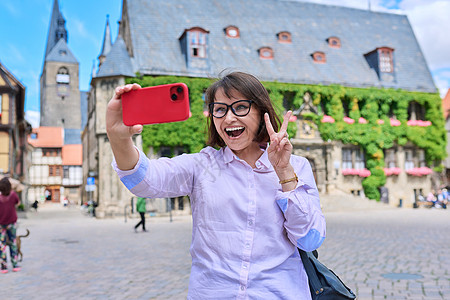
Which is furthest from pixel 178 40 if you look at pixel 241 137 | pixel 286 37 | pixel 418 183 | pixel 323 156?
pixel 241 137

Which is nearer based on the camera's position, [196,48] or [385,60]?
[196,48]

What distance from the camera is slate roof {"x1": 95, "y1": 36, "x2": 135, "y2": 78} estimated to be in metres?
24.9

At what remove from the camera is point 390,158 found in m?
29.9

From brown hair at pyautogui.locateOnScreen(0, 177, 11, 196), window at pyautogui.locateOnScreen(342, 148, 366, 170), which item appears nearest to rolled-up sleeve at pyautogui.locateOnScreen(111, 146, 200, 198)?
brown hair at pyautogui.locateOnScreen(0, 177, 11, 196)

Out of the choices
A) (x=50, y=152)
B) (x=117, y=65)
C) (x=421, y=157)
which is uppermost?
(x=117, y=65)

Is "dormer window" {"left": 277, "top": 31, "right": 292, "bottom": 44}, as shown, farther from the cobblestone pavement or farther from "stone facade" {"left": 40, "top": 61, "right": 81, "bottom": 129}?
"stone facade" {"left": 40, "top": 61, "right": 81, "bottom": 129}

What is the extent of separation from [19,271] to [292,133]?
21.1 m

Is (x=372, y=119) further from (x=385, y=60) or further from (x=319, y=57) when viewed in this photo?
(x=319, y=57)

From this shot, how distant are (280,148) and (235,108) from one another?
311 millimetres

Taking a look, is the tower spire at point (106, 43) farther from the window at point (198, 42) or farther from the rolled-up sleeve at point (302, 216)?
the rolled-up sleeve at point (302, 216)

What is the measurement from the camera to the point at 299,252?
194 centimetres

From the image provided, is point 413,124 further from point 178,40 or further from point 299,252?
point 299,252

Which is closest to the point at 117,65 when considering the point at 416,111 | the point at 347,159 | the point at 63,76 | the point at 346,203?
the point at 346,203

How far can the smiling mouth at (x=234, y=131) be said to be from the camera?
193 centimetres
